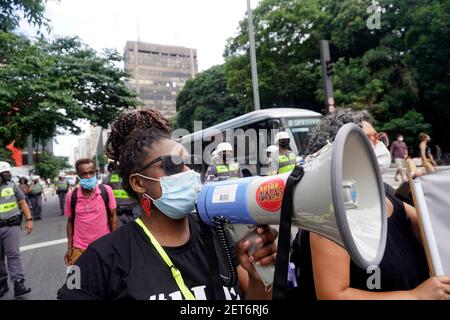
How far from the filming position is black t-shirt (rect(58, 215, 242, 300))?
1300mm

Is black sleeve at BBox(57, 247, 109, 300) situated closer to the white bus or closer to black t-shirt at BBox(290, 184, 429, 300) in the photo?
black t-shirt at BBox(290, 184, 429, 300)

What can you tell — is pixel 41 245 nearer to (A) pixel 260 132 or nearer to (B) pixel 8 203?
(B) pixel 8 203

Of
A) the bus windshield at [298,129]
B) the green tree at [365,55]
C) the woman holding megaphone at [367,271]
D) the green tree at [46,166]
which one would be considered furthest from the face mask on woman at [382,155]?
the green tree at [46,166]

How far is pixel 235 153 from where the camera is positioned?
13.6m

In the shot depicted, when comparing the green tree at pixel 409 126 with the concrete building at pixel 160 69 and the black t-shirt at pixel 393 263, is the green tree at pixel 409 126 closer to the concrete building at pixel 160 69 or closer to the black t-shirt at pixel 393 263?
the black t-shirt at pixel 393 263

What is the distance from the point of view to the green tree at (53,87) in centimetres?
884

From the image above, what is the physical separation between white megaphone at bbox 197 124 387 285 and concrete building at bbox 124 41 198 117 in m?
74.1

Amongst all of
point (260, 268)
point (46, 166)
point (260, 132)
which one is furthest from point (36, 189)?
point (46, 166)

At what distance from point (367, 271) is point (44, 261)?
630 cm

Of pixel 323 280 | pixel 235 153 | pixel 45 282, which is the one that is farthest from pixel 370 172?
pixel 235 153

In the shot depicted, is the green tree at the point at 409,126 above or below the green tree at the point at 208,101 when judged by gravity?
below

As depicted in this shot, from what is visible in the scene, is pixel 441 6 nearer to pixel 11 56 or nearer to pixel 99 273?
pixel 11 56

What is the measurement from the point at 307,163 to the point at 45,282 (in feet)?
16.4

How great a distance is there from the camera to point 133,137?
1667 millimetres
